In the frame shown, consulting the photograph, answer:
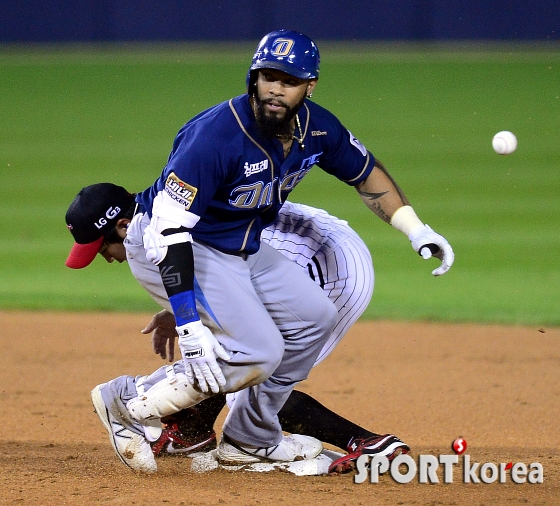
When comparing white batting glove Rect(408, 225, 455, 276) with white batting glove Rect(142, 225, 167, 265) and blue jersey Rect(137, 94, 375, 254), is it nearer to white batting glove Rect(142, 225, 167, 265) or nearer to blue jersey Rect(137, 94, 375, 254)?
blue jersey Rect(137, 94, 375, 254)

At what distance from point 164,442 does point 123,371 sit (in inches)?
60.8

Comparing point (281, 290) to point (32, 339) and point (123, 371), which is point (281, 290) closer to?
point (123, 371)

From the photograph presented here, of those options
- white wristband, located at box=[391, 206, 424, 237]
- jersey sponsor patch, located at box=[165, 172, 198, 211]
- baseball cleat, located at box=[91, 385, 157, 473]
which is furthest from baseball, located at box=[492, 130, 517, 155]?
baseball cleat, located at box=[91, 385, 157, 473]

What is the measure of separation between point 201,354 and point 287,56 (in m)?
1.17

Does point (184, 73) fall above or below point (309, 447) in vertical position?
above

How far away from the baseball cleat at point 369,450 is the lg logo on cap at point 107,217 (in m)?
1.38

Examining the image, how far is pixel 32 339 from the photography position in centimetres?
630

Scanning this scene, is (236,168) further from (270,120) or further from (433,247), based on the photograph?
(433,247)

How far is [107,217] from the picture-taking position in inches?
149

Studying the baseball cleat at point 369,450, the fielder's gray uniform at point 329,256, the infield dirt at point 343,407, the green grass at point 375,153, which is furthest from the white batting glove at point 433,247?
the green grass at point 375,153

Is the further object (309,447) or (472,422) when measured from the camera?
(472,422)

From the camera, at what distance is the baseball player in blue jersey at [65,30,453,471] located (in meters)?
3.29

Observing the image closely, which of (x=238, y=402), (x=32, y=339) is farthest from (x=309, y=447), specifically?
(x=32, y=339)

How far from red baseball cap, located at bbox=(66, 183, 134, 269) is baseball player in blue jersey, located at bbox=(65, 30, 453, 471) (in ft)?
0.39
